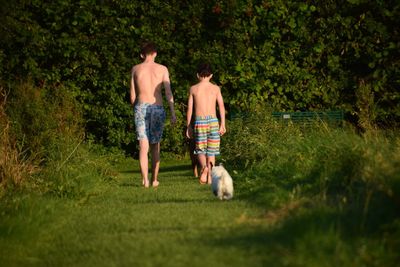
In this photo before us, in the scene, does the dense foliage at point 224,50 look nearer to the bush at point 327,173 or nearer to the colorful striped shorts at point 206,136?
the bush at point 327,173

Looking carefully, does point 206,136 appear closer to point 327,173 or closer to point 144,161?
point 144,161

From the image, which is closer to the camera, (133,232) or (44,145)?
(133,232)

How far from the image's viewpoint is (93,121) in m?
13.3

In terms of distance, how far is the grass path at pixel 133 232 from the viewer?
4.95m

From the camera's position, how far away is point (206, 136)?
10094mm

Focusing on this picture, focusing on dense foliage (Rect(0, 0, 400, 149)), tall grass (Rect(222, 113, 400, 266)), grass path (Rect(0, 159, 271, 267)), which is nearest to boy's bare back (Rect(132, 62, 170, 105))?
tall grass (Rect(222, 113, 400, 266))

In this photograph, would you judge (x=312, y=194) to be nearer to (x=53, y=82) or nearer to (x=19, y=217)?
(x=19, y=217)

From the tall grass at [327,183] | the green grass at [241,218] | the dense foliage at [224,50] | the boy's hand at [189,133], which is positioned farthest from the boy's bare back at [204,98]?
the dense foliage at [224,50]

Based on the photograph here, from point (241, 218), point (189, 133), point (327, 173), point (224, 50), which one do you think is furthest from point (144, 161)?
point (224, 50)

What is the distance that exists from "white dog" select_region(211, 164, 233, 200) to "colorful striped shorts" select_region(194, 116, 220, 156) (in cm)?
253

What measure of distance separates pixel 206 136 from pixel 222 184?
277 cm

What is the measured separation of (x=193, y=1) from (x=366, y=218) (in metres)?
8.18

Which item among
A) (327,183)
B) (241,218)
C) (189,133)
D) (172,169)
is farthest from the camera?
(172,169)

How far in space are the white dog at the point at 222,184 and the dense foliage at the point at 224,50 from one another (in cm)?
524
